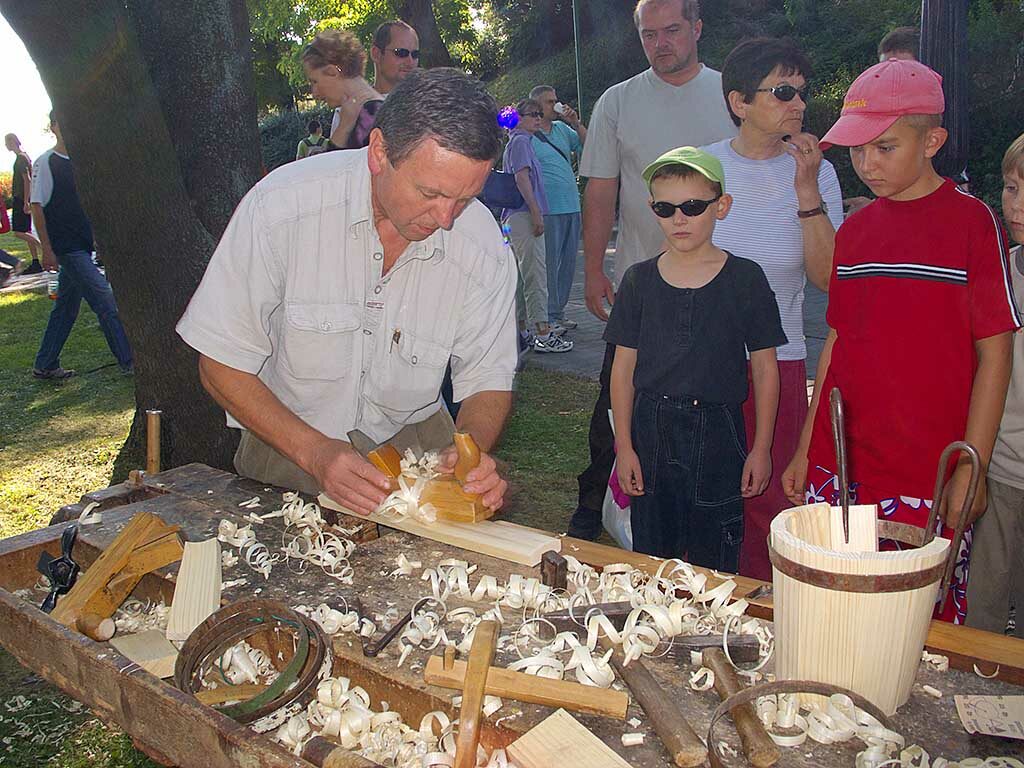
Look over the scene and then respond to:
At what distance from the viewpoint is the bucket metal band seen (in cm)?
138

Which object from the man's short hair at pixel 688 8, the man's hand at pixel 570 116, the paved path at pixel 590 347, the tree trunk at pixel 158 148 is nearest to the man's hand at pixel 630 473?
the man's short hair at pixel 688 8

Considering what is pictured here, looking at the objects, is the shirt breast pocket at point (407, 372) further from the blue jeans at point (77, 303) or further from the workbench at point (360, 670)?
the blue jeans at point (77, 303)

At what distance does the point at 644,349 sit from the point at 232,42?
10.7 ft

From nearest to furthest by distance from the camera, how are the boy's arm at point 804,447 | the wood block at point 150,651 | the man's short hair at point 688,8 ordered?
1. the wood block at point 150,651
2. the boy's arm at point 804,447
3. the man's short hair at point 688,8

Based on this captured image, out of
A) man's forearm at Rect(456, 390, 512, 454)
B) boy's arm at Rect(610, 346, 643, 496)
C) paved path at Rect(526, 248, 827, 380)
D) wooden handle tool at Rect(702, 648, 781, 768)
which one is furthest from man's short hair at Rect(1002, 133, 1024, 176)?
paved path at Rect(526, 248, 827, 380)

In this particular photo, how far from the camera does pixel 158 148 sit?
4.55 metres

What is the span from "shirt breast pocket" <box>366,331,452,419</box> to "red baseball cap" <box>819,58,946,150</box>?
1308 mm

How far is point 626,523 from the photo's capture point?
11.6 ft

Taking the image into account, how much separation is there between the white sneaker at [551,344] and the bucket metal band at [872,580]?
6.80 meters

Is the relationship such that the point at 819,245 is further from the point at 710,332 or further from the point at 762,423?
the point at 762,423

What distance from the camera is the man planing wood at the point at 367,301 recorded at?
2264 millimetres

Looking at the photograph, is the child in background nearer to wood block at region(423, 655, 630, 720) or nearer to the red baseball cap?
the red baseball cap

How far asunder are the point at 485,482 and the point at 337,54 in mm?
Result: 3324

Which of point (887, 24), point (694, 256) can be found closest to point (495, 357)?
point (694, 256)
